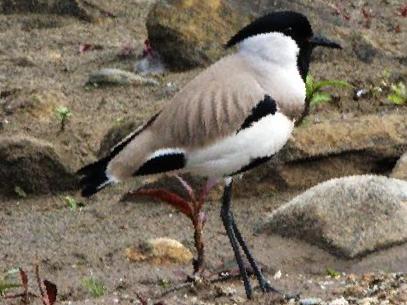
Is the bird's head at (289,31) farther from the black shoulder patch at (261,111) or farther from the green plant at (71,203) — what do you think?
the green plant at (71,203)

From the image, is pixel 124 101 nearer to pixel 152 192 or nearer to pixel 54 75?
pixel 54 75

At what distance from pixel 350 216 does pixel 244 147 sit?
46.5 inches

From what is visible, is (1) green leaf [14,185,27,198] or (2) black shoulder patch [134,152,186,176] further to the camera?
(1) green leaf [14,185,27,198]

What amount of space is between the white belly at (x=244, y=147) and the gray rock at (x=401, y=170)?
180 cm

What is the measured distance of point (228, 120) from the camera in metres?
4.46

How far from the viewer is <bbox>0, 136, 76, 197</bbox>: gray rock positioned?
6770 mm

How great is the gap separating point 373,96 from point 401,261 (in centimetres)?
296

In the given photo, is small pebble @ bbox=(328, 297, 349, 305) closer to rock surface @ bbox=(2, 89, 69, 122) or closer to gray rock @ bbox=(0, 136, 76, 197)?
gray rock @ bbox=(0, 136, 76, 197)

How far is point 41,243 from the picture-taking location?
592 cm

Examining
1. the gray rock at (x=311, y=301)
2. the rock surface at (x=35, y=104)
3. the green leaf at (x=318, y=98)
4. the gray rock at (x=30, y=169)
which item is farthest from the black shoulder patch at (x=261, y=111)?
the rock surface at (x=35, y=104)

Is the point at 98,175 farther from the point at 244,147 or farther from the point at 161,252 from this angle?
the point at 161,252

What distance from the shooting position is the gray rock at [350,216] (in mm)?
5301

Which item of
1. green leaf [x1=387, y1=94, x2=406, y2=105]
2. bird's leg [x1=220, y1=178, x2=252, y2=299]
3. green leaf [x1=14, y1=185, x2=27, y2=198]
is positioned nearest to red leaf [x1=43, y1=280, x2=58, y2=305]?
bird's leg [x1=220, y1=178, x2=252, y2=299]

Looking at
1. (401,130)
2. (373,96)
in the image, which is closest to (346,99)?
(373,96)
